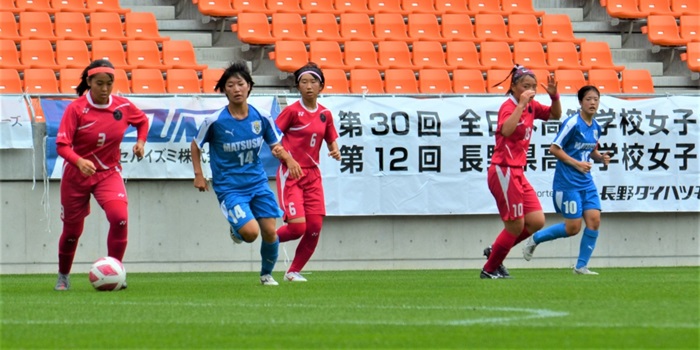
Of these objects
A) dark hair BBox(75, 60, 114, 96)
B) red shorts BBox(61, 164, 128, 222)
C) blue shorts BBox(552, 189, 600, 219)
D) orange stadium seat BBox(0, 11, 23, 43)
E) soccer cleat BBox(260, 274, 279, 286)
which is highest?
orange stadium seat BBox(0, 11, 23, 43)

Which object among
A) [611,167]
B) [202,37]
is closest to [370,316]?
[611,167]

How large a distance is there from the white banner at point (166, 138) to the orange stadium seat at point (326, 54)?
3398 mm

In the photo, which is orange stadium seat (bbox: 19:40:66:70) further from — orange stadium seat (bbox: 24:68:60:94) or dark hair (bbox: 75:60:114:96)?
dark hair (bbox: 75:60:114:96)

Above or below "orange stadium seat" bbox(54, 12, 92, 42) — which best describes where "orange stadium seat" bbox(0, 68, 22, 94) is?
below

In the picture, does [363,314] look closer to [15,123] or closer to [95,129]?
[95,129]

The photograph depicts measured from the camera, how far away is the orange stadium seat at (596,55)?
812 inches

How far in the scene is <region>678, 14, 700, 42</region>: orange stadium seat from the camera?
21620mm

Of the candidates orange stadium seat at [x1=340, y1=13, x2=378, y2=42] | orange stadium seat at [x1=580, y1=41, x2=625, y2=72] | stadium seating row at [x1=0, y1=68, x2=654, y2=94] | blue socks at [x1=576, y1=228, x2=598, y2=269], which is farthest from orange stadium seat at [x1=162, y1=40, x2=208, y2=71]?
blue socks at [x1=576, y1=228, x2=598, y2=269]

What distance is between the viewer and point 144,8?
2045cm

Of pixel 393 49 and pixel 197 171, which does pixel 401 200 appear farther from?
pixel 197 171

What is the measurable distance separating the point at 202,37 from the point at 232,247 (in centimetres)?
499

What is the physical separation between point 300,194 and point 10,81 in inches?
234

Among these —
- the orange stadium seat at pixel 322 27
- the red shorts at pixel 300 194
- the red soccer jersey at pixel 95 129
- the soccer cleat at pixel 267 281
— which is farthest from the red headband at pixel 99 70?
the orange stadium seat at pixel 322 27

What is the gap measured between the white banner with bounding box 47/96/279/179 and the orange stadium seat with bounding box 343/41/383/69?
386 centimetres
